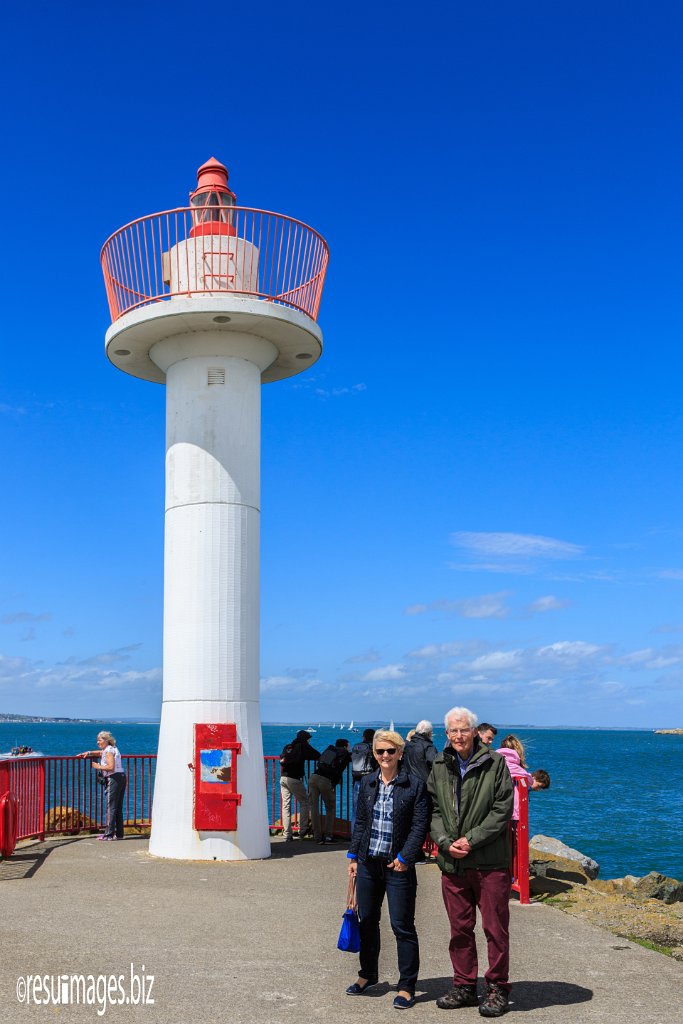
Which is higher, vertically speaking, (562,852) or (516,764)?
(516,764)

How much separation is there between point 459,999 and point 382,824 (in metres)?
1.19

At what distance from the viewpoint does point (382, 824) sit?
Result: 673cm

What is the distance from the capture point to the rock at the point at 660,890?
16.6 m

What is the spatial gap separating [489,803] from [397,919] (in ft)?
3.20

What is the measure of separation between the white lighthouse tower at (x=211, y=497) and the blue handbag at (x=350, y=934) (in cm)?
620

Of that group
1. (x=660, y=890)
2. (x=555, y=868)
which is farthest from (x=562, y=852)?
(x=555, y=868)

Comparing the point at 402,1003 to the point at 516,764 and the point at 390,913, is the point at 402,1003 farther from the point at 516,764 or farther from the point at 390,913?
the point at 516,764

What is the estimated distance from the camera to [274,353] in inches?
568

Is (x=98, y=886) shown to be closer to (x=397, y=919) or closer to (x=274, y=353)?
(x=397, y=919)

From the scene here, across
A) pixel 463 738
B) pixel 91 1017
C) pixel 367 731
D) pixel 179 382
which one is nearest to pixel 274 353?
pixel 179 382

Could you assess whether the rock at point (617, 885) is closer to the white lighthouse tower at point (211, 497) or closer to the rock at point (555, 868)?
the rock at point (555, 868)

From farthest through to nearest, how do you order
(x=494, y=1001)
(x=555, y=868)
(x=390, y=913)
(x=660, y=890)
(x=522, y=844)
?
1. (x=660, y=890)
2. (x=555, y=868)
3. (x=522, y=844)
4. (x=390, y=913)
5. (x=494, y=1001)

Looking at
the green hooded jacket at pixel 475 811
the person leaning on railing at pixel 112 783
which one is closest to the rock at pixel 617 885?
Answer: the person leaning on railing at pixel 112 783

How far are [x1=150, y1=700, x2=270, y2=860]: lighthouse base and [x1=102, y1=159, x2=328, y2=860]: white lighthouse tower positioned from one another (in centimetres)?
2
